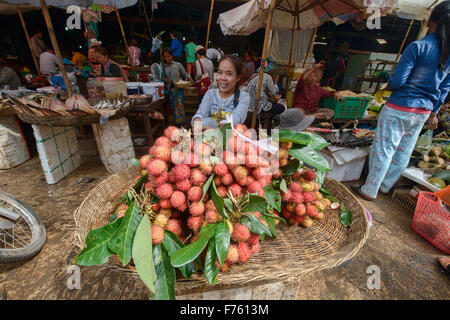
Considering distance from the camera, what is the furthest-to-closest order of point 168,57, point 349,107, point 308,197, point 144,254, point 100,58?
point 168,57, point 349,107, point 100,58, point 308,197, point 144,254

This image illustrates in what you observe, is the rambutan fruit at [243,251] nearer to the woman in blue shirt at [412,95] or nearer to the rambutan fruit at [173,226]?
the rambutan fruit at [173,226]

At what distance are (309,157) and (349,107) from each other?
8.45 ft

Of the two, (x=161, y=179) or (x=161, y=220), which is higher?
(x=161, y=179)

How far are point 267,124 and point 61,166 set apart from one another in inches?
98.2

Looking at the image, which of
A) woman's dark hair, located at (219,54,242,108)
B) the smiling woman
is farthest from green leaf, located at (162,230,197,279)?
woman's dark hair, located at (219,54,242,108)

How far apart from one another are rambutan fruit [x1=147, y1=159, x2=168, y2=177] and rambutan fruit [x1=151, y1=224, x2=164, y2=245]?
0.20 m

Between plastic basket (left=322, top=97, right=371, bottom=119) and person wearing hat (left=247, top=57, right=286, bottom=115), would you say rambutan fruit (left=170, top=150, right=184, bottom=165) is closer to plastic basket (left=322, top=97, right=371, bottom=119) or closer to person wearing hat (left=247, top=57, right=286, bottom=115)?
person wearing hat (left=247, top=57, right=286, bottom=115)

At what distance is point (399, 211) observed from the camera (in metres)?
2.06

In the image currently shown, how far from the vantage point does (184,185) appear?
780 mm

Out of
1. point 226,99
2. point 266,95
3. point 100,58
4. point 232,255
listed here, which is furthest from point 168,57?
point 232,255

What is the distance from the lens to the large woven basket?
2.41 ft

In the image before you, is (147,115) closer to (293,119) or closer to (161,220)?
(293,119)

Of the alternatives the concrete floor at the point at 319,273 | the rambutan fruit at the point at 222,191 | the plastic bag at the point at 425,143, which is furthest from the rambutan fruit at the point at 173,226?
the plastic bag at the point at 425,143
